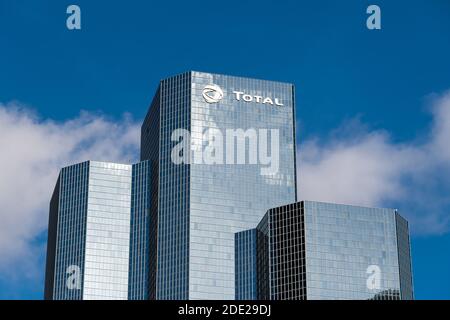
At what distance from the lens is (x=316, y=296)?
198750 millimetres
